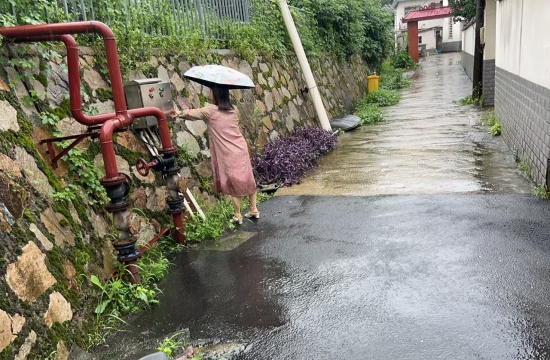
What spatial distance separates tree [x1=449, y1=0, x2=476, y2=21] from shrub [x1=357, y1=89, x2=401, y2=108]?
6521 mm

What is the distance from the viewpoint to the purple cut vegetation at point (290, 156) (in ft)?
24.3

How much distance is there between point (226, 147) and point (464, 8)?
20.1 m

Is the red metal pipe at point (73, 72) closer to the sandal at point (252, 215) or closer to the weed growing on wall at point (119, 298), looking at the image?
the weed growing on wall at point (119, 298)

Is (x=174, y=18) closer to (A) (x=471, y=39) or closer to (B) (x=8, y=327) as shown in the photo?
(B) (x=8, y=327)

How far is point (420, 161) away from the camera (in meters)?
7.80

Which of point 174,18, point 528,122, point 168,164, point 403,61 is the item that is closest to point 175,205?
point 168,164

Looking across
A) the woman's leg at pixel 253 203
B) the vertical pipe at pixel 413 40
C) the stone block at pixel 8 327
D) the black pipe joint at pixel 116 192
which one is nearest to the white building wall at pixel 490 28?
the woman's leg at pixel 253 203

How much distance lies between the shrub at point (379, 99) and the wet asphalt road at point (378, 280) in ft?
31.5

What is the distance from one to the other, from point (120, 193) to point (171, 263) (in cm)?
118

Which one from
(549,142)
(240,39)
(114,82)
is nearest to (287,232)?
(114,82)

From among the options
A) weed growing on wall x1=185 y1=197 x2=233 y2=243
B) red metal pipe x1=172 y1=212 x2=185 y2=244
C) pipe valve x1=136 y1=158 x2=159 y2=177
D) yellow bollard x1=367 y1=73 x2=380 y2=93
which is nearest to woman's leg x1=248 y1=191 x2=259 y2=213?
weed growing on wall x1=185 y1=197 x2=233 y2=243

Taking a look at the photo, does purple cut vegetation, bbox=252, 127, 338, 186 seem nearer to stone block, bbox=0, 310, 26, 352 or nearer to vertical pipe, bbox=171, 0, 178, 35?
vertical pipe, bbox=171, 0, 178, 35

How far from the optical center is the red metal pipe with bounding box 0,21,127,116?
3.73 meters

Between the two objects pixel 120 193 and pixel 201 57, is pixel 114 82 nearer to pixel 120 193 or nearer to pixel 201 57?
pixel 120 193
